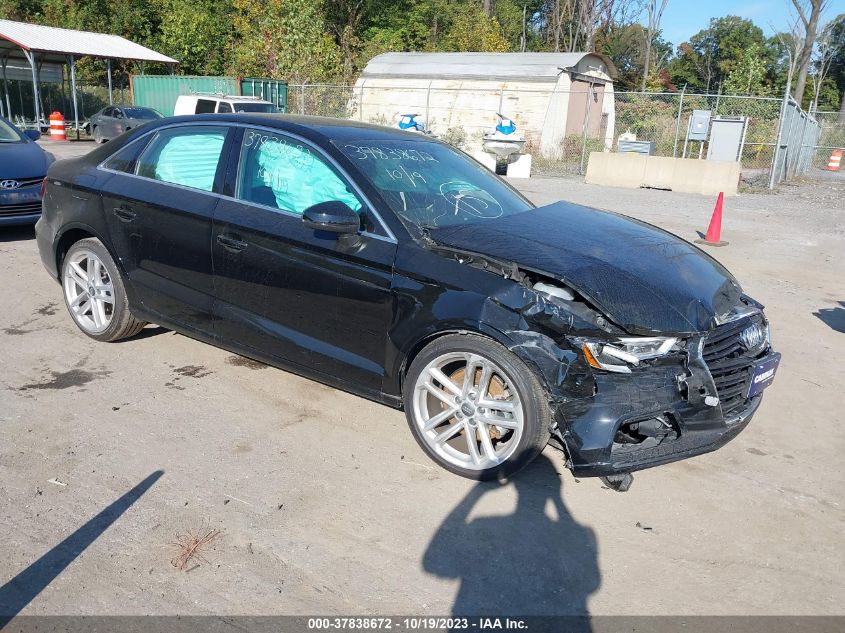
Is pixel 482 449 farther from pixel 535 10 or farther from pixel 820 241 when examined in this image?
pixel 535 10

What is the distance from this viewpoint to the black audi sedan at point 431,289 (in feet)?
10.9

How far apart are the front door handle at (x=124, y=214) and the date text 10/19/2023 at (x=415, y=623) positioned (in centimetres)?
321

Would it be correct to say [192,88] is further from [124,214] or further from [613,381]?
[613,381]

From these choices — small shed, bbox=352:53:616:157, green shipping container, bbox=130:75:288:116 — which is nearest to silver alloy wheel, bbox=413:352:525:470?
small shed, bbox=352:53:616:157

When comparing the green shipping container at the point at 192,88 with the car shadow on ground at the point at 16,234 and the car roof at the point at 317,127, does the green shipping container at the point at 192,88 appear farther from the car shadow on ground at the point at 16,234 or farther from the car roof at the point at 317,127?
the car roof at the point at 317,127

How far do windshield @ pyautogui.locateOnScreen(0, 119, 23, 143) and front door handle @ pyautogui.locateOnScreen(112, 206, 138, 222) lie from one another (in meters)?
5.41

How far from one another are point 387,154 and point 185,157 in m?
1.42

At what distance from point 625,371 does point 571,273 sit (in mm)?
531

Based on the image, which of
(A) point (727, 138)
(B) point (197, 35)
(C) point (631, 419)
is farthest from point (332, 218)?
(B) point (197, 35)

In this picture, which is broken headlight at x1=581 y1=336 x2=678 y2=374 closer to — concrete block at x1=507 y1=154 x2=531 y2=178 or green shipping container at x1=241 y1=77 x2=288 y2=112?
concrete block at x1=507 y1=154 x2=531 y2=178

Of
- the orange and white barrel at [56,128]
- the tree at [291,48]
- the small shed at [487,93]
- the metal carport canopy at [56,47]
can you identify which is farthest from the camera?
the tree at [291,48]

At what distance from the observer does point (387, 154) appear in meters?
4.37

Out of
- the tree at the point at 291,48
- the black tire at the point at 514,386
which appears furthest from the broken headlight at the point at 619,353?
the tree at the point at 291,48

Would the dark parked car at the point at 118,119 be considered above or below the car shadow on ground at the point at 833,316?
above
